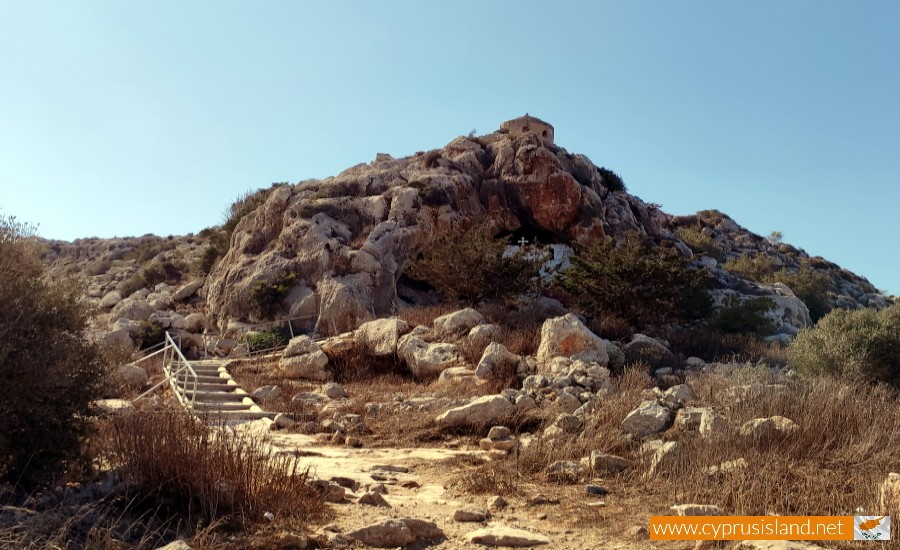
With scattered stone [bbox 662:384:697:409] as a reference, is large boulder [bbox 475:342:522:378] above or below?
above

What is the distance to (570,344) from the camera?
11.7 metres

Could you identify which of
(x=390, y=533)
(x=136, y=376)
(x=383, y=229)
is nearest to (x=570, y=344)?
(x=390, y=533)

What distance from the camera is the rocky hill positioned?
2080 cm

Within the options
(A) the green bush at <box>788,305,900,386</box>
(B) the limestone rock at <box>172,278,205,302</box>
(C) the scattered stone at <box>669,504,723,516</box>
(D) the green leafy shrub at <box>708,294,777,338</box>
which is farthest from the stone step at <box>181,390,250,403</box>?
(B) the limestone rock at <box>172,278,205,302</box>

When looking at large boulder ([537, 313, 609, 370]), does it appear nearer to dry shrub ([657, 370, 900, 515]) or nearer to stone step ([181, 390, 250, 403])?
dry shrub ([657, 370, 900, 515])

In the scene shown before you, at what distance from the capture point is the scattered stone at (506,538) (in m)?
4.44

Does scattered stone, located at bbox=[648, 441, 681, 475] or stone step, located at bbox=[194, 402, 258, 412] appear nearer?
scattered stone, located at bbox=[648, 441, 681, 475]

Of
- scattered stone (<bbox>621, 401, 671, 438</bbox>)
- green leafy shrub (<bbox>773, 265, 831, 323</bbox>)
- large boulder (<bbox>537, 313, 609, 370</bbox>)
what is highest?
green leafy shrub (<bbox>773, 265, 831, 323</bbox>)

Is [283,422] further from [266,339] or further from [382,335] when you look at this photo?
[266,339]

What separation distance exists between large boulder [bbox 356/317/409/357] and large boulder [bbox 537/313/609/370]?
3713mm

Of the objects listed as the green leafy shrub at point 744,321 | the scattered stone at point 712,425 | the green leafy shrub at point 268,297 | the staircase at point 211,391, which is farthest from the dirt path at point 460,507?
the green leafy shrub at point 268,297

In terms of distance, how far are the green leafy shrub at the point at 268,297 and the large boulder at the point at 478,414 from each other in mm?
12687

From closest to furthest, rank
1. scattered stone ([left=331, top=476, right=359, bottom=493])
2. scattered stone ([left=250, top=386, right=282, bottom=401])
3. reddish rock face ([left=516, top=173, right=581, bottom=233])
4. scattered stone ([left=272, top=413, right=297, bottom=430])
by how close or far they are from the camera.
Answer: scattered stone ([left=331, top=476, right=359, bottom=493]) → scattered stone ([left=272, top=413, right=297, bottom=430]) → scattered stone ([left=250, top=386, right=282, bottom=401]) → reddish rock face ([left=516, top=173, right=581, bottom=233])

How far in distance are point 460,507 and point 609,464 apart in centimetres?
163
